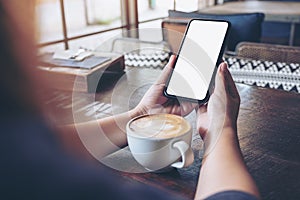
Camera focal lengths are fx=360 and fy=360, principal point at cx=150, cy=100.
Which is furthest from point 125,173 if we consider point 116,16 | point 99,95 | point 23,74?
point 116,16

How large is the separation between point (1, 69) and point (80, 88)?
926 millimetres

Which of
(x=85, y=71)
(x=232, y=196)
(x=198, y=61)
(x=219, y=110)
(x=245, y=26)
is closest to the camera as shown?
(x=232, y=196)

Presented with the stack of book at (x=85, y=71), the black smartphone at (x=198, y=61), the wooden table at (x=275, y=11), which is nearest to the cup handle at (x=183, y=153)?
the black smartphone at (x=198, y=61)

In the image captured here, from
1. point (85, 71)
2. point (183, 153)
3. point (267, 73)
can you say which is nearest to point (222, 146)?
point (183, 153)

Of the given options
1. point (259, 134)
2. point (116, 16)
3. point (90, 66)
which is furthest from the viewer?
point (116, 16)

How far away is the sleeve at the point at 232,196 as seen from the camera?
0.57m

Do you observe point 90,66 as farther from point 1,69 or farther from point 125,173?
point 1,69

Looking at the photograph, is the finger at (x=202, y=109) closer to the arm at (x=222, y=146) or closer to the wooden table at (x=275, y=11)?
the arm at (x=222, y=146)

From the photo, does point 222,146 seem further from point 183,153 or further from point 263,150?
point 263,150

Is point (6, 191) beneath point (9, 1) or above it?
beneath

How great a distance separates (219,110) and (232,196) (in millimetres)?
262

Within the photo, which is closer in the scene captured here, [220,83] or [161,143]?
[161,143]

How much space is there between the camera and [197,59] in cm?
91

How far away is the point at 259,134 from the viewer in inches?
36.9
